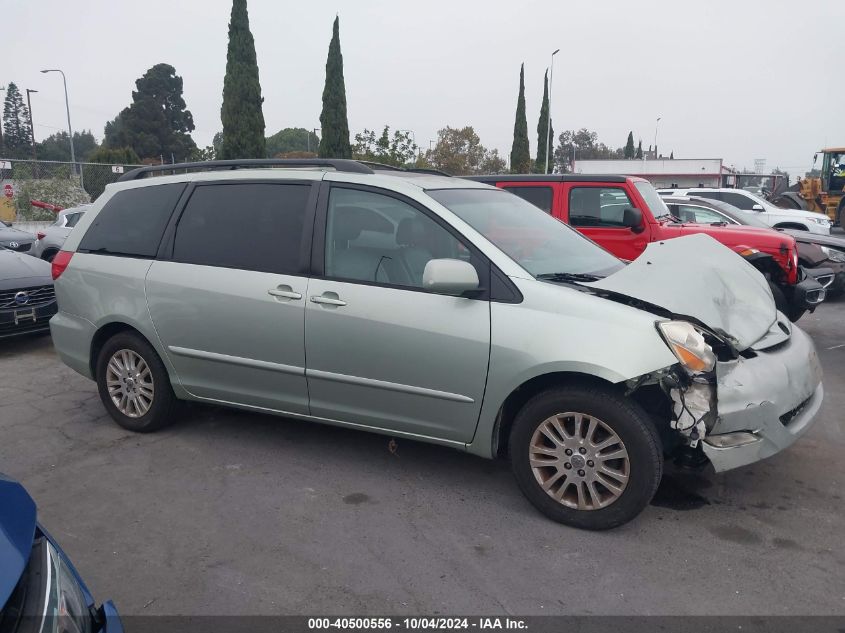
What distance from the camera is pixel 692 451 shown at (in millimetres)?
3547

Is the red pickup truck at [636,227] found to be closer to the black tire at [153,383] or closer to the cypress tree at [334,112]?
the black tire at [153,383]

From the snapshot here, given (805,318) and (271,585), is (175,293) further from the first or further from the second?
(805,318)

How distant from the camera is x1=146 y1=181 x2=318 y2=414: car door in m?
4.30

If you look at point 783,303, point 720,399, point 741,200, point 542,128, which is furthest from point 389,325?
point 542,128

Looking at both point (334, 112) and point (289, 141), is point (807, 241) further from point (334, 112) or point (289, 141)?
point (289, 141)

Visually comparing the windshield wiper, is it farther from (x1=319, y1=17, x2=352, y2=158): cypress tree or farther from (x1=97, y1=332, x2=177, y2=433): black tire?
(x1=319, y1=17, x2=352, y2=158): cypress tree

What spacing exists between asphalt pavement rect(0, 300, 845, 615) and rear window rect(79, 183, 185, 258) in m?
1.30

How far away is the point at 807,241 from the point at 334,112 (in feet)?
73.1

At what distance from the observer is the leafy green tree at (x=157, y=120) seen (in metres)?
62.2

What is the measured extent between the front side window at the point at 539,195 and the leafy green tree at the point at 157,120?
57684mm

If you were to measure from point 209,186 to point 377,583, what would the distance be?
2.94m

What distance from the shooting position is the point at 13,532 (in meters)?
1.75

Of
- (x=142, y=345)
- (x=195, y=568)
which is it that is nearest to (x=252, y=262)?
(x=142, y=345)

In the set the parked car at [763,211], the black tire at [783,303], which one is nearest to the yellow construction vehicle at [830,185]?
the parked car at [763,211]
